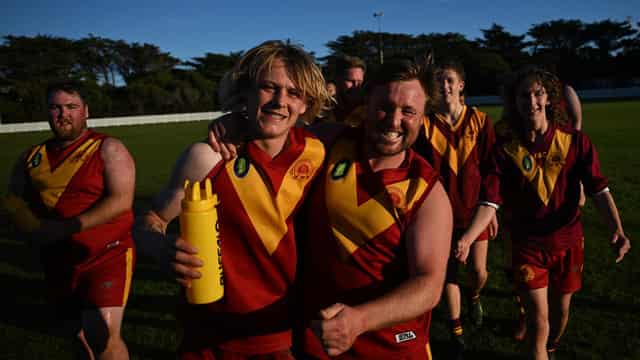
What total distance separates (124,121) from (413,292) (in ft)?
181

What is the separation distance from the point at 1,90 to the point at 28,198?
67287 millimetres

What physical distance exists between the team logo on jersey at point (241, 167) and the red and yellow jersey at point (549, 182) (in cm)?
211

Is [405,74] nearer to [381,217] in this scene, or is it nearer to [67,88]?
[381,217]

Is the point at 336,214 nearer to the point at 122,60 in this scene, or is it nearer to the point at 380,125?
the point at 380,125

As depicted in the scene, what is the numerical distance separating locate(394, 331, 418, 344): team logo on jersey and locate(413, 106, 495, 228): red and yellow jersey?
2325 mm

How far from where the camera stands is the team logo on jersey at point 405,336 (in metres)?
2.08

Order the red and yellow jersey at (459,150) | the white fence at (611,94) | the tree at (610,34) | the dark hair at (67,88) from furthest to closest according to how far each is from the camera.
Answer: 1. the tree at (610,34)
2. the white fence at (611,94)
3. the red and yellow jersey at (459,150)
4. the dark hair at (67,88)

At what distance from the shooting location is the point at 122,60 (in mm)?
81500

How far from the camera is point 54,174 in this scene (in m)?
3.45

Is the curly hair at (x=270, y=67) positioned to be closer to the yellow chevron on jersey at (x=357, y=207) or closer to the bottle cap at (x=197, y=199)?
the yellow chevron on jersey at (x=357, y=207)

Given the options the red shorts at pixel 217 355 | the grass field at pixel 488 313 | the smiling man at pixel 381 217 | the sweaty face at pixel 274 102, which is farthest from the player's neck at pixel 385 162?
the grass field at pixel 488 313

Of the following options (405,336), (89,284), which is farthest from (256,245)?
(89,284)

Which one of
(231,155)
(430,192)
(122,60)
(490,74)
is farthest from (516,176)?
(122,60)

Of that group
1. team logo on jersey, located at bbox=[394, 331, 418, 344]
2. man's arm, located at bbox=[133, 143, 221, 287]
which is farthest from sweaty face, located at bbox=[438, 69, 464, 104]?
man's arm, located at bbox=[133, 143, 221, 287]
